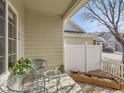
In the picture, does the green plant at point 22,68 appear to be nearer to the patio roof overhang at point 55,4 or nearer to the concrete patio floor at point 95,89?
the concrete patio floor at point 95,89

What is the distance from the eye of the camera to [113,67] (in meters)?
7.04

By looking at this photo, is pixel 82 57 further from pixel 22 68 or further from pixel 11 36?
pixel 22 68

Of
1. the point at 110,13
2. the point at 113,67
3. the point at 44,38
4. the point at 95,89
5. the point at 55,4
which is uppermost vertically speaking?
the point at 110,13

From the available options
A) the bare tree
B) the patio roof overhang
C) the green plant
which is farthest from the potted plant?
the bare tree

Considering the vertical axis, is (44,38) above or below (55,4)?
below

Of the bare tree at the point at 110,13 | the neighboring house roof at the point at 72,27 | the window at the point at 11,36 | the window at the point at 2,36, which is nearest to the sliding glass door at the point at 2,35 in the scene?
the window at the point at 2,36

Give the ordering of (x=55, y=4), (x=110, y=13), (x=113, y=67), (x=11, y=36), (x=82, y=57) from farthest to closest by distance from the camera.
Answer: (x=110, y=13) → (x=82, y=57) → (x=113, y=67) → (x=55, y=4) → (x=11, y=36)

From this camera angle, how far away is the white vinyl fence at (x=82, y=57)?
7618 mm

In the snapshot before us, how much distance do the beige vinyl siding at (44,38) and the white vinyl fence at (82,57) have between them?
50 centimetres

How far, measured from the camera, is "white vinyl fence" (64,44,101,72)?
7.62 metres

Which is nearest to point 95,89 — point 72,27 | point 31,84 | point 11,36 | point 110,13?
point 31,84

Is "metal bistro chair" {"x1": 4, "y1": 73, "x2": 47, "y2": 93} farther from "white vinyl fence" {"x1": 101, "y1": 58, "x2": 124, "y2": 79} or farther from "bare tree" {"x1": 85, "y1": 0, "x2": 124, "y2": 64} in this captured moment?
"bare tree" {"x1": 85, "y1": 0, "x2": 124, "y2": 64}

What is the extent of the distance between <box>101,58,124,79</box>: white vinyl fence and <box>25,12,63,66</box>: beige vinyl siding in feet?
6.97

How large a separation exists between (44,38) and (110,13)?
547 centimetres
